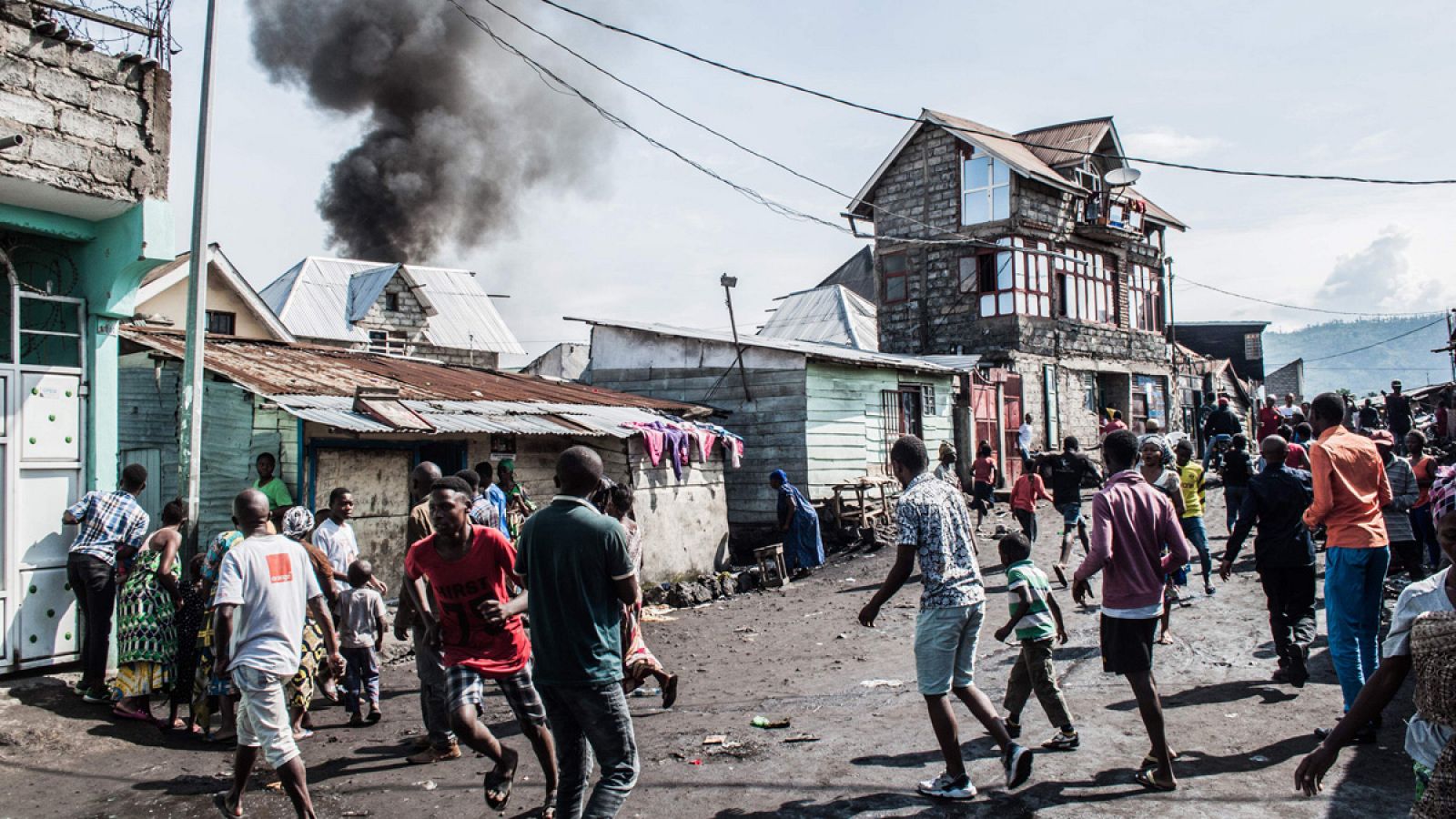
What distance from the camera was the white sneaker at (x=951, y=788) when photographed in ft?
15.5

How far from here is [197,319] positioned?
7871 millimetres

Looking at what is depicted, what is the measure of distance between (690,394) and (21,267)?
39.4 ft

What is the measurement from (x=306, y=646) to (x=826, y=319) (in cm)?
2237

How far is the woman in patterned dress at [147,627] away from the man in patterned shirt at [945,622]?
5.17 m

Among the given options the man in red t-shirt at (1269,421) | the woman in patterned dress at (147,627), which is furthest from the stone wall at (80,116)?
the man in red t-shirt at (1269,421)

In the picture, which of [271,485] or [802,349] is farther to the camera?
[802,349]

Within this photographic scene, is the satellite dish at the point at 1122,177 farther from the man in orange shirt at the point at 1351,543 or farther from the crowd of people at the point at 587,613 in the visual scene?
the man in orange shirt at the point at 1351,543

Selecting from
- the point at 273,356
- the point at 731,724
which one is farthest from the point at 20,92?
the point at 731,724

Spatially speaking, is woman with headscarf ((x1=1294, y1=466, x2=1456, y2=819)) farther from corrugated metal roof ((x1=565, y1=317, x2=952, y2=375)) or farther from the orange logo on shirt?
corrugated metal roof ((x1=565, y1=317, x2=952, y2=375))

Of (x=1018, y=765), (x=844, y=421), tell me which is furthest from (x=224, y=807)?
(x=844, y=421)

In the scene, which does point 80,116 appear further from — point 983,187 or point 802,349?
point 983,187

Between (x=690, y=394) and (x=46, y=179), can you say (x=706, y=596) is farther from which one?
(x=46, y=179)

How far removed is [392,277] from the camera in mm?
31641

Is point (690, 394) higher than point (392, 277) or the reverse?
the reverse
